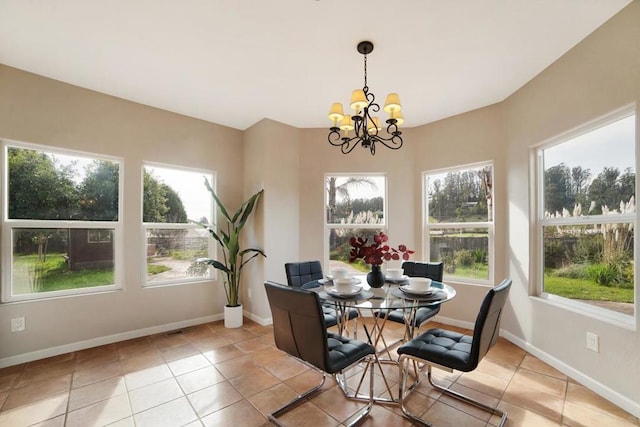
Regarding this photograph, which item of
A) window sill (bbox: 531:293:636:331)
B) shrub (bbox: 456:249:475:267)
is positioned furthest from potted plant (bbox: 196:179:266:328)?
window sill (bbox: 531:293:636:331)

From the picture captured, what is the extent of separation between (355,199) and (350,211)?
0.19 meters

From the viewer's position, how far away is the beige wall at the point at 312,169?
2209 millimetres

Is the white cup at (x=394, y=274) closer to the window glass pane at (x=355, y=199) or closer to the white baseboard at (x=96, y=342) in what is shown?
the window glass pane at (x=355, y=199)

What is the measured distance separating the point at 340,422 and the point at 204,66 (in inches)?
123

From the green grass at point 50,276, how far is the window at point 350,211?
9.10 feet

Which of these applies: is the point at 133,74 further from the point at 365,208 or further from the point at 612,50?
the point at 612,50

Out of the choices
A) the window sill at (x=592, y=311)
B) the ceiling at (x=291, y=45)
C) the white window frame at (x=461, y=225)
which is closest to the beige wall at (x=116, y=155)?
the ceiling at (x=291, y=45)

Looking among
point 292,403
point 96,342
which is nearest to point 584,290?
point 292,403

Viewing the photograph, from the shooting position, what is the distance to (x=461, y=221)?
3.74 meters

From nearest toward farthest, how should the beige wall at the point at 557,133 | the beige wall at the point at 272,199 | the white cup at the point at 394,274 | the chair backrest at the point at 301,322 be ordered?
the chair backrest at the point at 301,322 < the beige wall at the point at 557,133 < the white cup at the point at 394,274 < the beige wall at the point at 272,199

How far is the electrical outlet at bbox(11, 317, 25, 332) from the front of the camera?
8.71 feet

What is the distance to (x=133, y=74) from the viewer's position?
2.80 m

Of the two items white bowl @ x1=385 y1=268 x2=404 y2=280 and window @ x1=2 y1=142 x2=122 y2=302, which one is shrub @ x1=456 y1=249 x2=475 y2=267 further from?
window @ x1=2 y1=142 x2=122 y2=302

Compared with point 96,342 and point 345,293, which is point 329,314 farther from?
point 96,342
